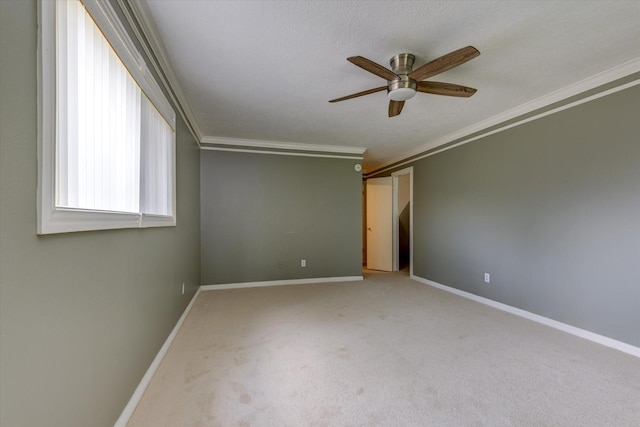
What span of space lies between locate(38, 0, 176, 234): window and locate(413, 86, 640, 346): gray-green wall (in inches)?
143

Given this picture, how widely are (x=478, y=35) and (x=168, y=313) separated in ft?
10.4

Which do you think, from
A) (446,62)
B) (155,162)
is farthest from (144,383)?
(446,62)

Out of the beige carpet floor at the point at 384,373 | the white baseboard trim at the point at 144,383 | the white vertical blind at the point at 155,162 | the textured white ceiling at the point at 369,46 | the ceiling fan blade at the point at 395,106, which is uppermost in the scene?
the textured white ceiling at the point at 369,46

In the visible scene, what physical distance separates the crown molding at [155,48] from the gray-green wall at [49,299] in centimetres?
91

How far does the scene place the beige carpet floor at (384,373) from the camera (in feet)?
4.72

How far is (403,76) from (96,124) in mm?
1960

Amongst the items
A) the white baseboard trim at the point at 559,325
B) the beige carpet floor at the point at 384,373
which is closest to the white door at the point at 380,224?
the white baseboard trim at the point at 559,325

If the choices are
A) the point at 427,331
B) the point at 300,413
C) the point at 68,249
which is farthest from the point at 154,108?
the point at 427,331

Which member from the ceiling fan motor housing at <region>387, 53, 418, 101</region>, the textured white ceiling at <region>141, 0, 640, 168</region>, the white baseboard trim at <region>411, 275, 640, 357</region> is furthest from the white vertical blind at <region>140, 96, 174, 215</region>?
the white baseboard trim at <region>411, 275, 640, 357</region>

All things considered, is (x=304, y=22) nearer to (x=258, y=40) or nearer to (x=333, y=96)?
(x=258, y=40)

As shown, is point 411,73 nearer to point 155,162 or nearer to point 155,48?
point 155,48

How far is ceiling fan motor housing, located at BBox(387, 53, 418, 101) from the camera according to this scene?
1.93m

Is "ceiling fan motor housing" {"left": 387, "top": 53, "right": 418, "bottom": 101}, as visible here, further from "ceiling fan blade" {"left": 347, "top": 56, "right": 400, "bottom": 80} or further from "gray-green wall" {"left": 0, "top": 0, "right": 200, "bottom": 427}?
"gray-green wall" {"left": 0, "top": 0, "right": 200, "bottom": 427}

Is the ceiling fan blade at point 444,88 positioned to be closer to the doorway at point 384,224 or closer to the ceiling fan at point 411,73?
the ceiling fan at point 411,73
